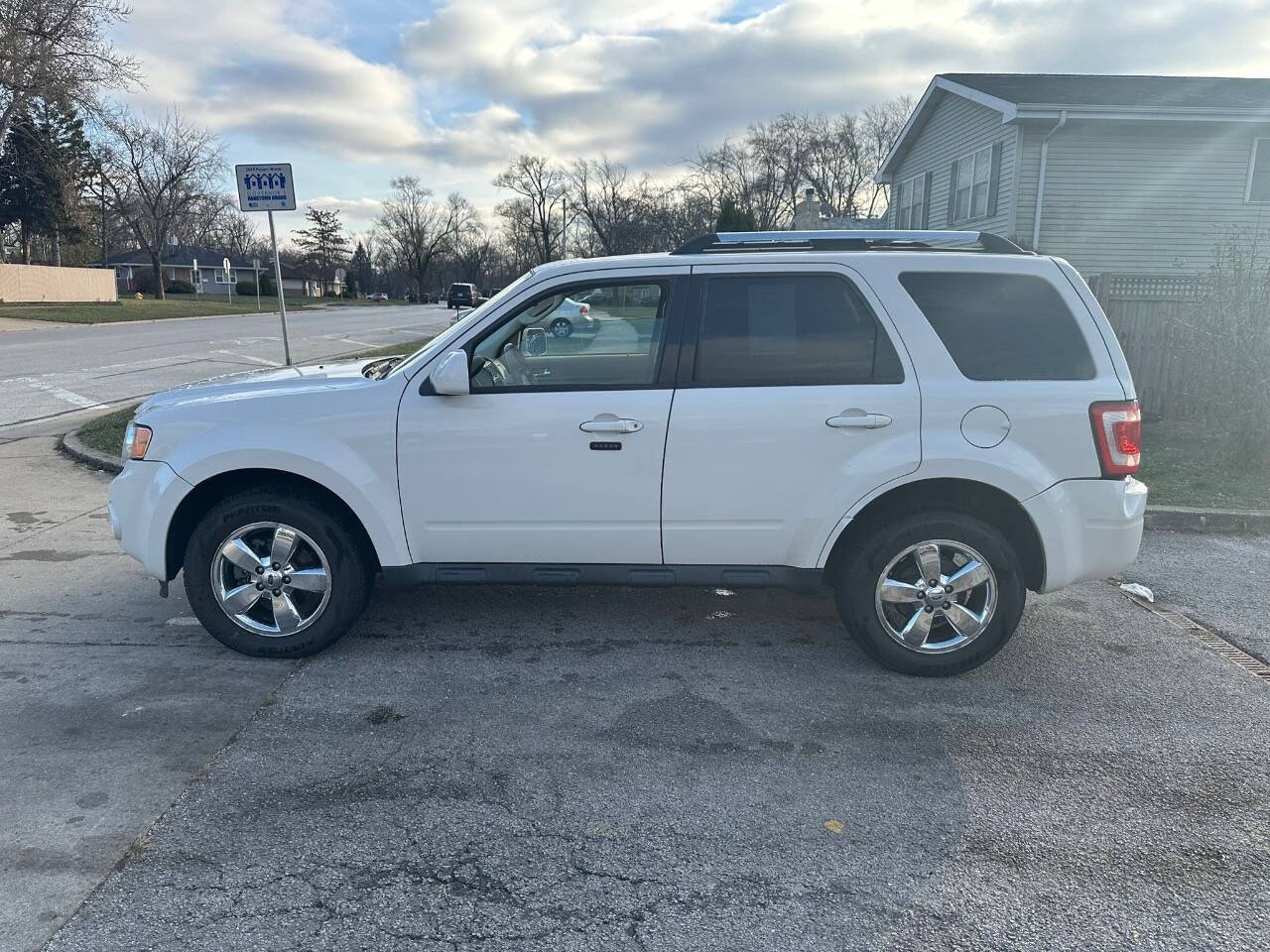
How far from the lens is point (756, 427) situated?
398 cm

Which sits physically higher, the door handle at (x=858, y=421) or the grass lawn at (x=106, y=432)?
the door handle at (x=858, y=421)

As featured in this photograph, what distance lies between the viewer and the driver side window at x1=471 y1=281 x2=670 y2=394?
4109 millimetres

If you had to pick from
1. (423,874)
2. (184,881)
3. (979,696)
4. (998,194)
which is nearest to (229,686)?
(184,881)

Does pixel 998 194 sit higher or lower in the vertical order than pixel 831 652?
higher

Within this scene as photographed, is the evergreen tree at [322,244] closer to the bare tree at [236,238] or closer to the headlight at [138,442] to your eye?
the bare tree at [236,238]

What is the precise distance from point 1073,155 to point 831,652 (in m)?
18.4

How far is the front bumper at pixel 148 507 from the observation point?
4160mm

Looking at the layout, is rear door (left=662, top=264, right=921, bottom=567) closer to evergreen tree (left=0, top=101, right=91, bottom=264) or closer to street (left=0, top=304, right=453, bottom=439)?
street (left=0, top=304, right=453, bottom=439)

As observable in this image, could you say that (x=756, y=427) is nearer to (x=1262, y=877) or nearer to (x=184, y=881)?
(x=1262, y=877)

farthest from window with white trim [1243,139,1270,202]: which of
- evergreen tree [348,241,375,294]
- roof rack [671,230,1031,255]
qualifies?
evergreen tree [348,241,375,294]

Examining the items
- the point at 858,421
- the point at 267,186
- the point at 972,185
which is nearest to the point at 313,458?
the point at 858,421

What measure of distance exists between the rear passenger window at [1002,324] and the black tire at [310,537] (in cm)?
290

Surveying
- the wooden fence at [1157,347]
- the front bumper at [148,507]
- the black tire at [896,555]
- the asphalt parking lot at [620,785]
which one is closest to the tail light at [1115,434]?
the black tire at [896,555]

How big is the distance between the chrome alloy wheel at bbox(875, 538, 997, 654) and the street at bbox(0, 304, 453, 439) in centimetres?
733
